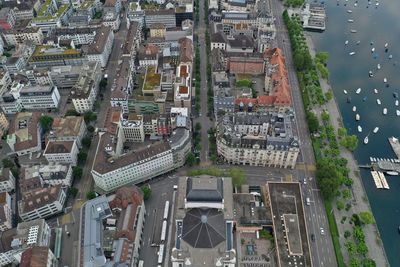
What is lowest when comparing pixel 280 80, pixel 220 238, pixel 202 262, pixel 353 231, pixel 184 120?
pixel 202 262

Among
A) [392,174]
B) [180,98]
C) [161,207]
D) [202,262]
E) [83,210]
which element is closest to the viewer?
[202,262]

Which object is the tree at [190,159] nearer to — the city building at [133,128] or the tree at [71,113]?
the city building at [133,128]

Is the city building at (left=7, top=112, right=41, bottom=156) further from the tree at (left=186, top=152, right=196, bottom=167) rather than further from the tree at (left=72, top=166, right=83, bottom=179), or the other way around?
the tree at (left=186, top=152, right=196, bottom=167)

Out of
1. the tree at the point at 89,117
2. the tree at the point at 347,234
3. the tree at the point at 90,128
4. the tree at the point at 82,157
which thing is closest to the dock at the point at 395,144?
the tree at the point at 347,234

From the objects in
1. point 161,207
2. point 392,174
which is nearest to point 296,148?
point 392,174

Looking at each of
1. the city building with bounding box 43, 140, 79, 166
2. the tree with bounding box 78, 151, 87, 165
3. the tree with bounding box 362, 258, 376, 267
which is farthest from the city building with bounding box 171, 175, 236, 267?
the city building with bounding box 43, 140, 79, 166

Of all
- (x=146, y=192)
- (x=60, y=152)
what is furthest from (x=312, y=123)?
(x=60, y=152)

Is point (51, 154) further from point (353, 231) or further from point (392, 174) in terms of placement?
point (392, 174)
